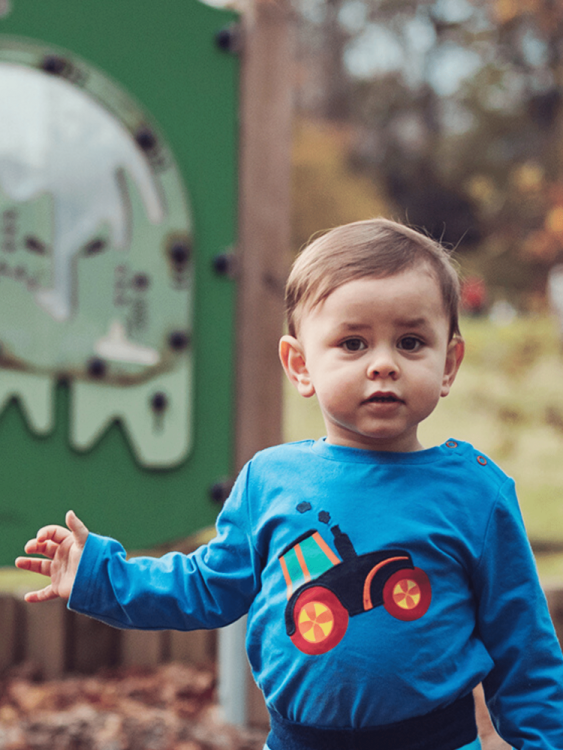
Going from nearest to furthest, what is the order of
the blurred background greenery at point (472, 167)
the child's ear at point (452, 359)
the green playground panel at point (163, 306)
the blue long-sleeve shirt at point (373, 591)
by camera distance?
the blue long-sleeve shirt at point (373, 591) → the child's ear at point (452, 359) → the green playground panel at point (163, 306) → the blurred background greenery at point (472, 167)

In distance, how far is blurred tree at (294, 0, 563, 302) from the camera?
10.6 metres

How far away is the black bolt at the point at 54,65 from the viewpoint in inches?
103

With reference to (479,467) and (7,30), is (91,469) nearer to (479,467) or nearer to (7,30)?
(7,30)

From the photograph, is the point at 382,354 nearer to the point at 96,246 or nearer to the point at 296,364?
the point at 296,364

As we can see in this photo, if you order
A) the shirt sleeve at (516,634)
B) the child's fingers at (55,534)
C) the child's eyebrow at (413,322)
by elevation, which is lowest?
the shirt sleeve at (516,634)

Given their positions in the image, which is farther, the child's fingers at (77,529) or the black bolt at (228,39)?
Answer: the black bolt at (228,39)

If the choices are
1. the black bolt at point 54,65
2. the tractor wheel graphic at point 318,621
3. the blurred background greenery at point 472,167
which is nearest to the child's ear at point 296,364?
the tractor wheel graphic at point 318,621

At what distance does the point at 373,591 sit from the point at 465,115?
523 inches

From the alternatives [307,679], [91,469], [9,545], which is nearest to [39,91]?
[91,469]

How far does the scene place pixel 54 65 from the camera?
2.63 metres

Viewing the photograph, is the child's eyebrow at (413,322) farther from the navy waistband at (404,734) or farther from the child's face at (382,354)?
the navy waistband at (404,734)

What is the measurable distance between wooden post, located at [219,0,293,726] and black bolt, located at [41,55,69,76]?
574 mm

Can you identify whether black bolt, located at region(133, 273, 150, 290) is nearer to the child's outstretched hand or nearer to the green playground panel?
the green playground panel

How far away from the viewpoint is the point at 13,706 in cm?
291
